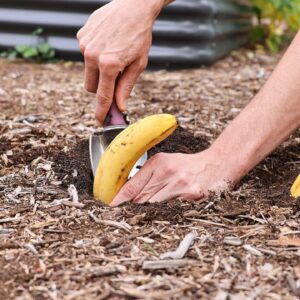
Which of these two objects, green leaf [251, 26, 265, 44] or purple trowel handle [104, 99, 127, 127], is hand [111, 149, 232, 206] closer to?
purple trowel handle [104, 99, 127, 127]

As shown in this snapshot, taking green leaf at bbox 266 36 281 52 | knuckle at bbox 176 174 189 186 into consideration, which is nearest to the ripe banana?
knuckle at bbox 176 174 189 186

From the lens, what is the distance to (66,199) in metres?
1.99

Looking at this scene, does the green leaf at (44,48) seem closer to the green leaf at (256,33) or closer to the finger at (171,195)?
the green leaf at (256,33)

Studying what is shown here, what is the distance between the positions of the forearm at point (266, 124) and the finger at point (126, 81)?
0.32 meters

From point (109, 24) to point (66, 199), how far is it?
0.55 metres

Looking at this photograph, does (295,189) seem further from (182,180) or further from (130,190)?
(130,190)

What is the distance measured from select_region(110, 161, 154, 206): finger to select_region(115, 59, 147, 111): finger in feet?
0.77

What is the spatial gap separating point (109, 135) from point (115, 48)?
33 centimetres

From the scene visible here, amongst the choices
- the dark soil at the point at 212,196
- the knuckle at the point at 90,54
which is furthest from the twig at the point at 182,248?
the knuckle at the point at 90,54

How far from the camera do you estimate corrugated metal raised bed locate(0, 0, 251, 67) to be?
13.5 ft

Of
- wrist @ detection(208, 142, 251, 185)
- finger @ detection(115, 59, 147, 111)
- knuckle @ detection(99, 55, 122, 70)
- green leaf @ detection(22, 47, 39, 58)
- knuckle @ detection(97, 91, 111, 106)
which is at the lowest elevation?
green leaf @ detection(22, 47, 39, 58)

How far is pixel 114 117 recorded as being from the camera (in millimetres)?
2146

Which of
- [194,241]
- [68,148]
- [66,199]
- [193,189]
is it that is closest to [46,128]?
[68,148]

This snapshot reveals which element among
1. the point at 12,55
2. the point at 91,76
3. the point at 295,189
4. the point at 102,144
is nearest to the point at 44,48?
the point at 12,55
